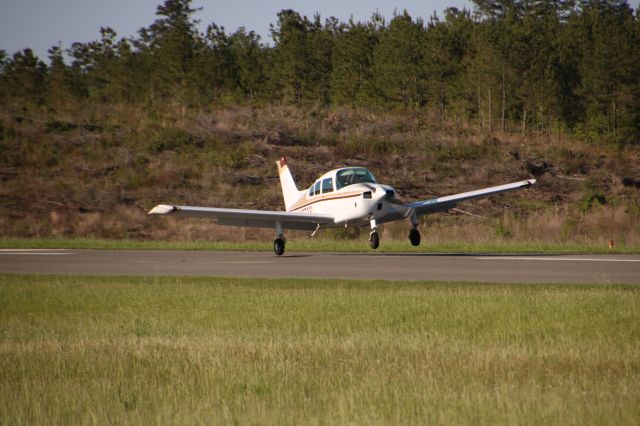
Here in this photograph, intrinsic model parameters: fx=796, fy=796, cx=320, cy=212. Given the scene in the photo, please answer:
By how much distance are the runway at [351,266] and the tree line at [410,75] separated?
1598 inches

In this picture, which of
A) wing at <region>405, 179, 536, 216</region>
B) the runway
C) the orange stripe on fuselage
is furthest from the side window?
wing at <region>405, 179, 536, 216</region>

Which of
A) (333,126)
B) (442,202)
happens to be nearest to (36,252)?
(442,202)

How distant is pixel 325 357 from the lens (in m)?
9.41

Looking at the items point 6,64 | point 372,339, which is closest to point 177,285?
point 372,339

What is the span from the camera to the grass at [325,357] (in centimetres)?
704

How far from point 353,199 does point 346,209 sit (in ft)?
1.73

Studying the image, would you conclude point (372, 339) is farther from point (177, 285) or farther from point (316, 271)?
point (316, 271)

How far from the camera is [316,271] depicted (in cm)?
→ 2167

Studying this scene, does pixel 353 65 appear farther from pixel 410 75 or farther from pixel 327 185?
pixel 327 185

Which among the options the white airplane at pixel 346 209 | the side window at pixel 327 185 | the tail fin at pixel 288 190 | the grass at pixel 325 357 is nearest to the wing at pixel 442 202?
the white airplane at pixel 346 209

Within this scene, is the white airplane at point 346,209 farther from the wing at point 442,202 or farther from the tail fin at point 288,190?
the tail fin at point 288,190

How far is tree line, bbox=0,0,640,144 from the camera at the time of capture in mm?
66000

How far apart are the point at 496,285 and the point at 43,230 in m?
33.4

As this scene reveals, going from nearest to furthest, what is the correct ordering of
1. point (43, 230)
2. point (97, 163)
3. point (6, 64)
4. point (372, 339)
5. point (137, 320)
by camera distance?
point (372, 339), point (137, 320), point (43, 230), point (97, 163), point (6, 64)
